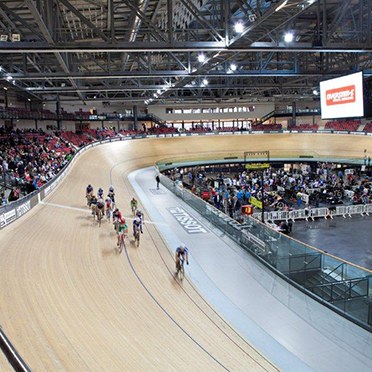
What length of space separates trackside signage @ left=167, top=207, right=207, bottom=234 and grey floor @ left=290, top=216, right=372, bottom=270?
4586 mm

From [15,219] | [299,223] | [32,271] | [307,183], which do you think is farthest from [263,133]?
[32,271]

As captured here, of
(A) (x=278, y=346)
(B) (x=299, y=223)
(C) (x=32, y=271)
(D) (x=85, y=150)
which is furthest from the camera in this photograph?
(D) (x=85, y=150)

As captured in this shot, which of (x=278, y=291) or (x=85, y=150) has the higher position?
(x=85, y=150)

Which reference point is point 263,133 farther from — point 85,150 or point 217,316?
point 217,316

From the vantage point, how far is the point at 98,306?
7.82 m

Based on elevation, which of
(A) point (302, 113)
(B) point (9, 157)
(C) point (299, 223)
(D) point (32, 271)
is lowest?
(C) point (299, 223)

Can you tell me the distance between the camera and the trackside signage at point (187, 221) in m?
14.2

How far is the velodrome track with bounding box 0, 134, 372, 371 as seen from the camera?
6.12 metres

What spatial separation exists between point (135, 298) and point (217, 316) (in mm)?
1881

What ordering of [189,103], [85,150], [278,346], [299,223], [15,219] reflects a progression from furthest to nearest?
1. [189,103]
2. [85,150]
3. [299,223]
4. [15,219]
5. [278,346]

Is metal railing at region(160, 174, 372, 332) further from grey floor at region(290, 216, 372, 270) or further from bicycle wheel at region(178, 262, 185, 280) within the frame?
grey floor at region(290, 216, 372, 270)

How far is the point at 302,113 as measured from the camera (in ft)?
163

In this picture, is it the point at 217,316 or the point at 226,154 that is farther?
the point at 226,154

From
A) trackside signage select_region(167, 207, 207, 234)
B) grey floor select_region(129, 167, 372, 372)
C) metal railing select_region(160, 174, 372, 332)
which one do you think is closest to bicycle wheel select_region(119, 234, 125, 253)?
grey floor select_region(129, 167, 372, 372)
